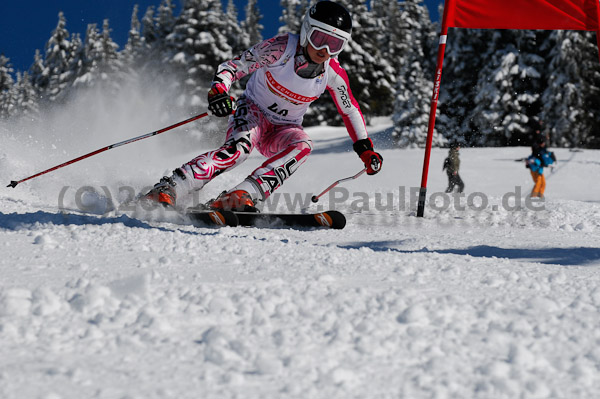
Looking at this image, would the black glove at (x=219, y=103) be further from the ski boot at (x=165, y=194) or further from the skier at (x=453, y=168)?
the skier at (x=453, y=168)

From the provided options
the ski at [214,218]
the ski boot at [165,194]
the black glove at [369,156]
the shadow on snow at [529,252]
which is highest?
the black glove at [369,156]

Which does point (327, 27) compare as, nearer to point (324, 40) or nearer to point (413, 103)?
point (324, 40)

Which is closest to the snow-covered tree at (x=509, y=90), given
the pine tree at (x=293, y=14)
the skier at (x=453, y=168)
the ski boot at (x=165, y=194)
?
the pine tree at (x=293, y=14)

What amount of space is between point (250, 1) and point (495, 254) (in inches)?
2064

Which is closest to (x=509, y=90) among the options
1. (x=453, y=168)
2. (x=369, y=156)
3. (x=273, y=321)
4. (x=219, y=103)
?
(x=453, y=168)

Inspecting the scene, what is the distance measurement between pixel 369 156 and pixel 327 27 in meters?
1.28

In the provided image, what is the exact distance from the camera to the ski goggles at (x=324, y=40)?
416 centimetres

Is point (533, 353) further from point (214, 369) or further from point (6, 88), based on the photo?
point (6, 88)

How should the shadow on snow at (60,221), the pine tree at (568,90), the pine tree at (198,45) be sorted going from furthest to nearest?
the pine tree at (198,45) → the pine tree at (568,90) → the shadow on snow at (60,221)

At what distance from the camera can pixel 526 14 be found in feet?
17.0

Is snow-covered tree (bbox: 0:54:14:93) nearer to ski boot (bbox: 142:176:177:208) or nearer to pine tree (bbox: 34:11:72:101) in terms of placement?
pine tree (bbox: 34:11:72:101)

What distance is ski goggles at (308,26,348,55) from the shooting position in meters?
4.16

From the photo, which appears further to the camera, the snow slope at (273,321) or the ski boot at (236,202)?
the ski boot at (236,202)

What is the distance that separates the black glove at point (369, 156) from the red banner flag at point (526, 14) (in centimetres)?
169
